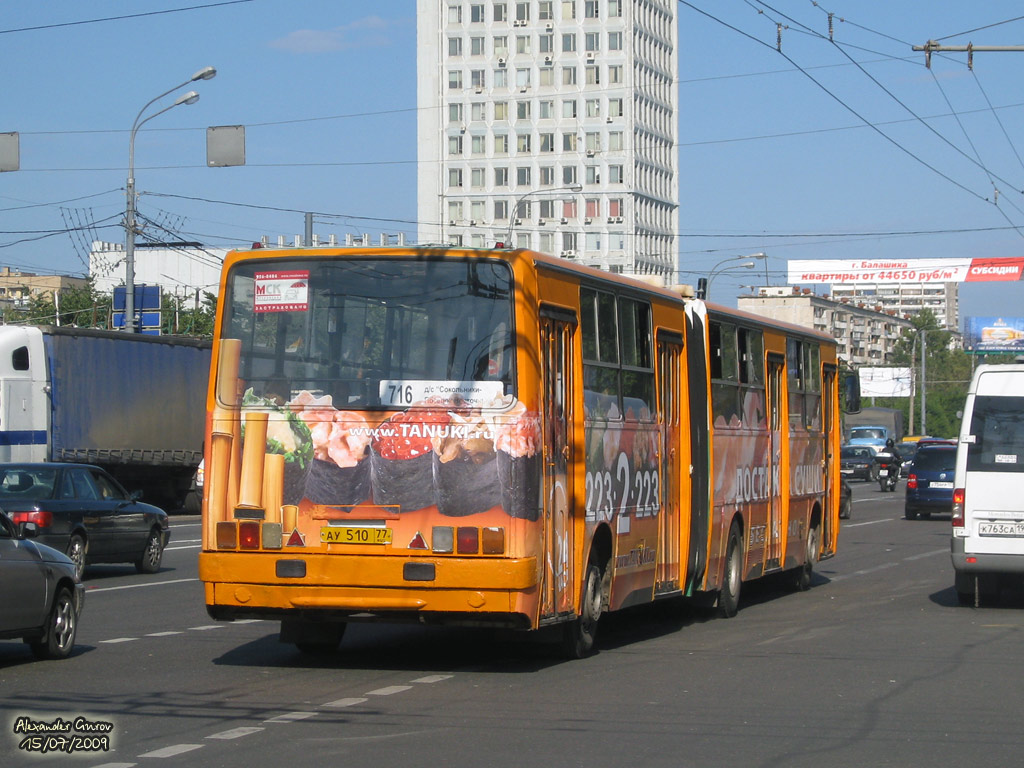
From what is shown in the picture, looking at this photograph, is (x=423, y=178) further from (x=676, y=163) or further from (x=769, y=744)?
(x=769, y=744)

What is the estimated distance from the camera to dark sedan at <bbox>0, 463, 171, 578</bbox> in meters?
19.3

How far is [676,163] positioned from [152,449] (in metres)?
104

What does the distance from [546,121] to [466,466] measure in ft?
380

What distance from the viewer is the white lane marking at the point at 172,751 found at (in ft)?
26.6

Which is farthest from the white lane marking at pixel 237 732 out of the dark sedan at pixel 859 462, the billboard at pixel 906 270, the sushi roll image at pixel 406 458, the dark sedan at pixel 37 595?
the billboard at pixel 906 270

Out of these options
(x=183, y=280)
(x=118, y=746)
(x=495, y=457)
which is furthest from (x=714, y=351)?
(x=183, y=280)

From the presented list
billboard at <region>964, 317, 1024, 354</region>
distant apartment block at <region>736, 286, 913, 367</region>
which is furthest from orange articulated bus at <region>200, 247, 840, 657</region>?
distant apartment block at <region>736, 286, 913, 367</region>

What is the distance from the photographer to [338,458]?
1141 cm

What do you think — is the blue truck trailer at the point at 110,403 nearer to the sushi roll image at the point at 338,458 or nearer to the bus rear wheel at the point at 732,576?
the bus rear wheel at the point at 732,576

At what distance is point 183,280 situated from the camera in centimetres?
14300

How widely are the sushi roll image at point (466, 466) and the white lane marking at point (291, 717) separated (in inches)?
82.7

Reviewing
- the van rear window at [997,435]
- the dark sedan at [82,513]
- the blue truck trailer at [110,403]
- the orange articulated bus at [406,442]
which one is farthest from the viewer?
the blue truck trailer at [110,403]

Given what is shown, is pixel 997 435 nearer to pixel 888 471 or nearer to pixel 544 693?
pixel 544 693

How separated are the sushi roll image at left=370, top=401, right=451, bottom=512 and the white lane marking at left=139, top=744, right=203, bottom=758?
10.3 feet
